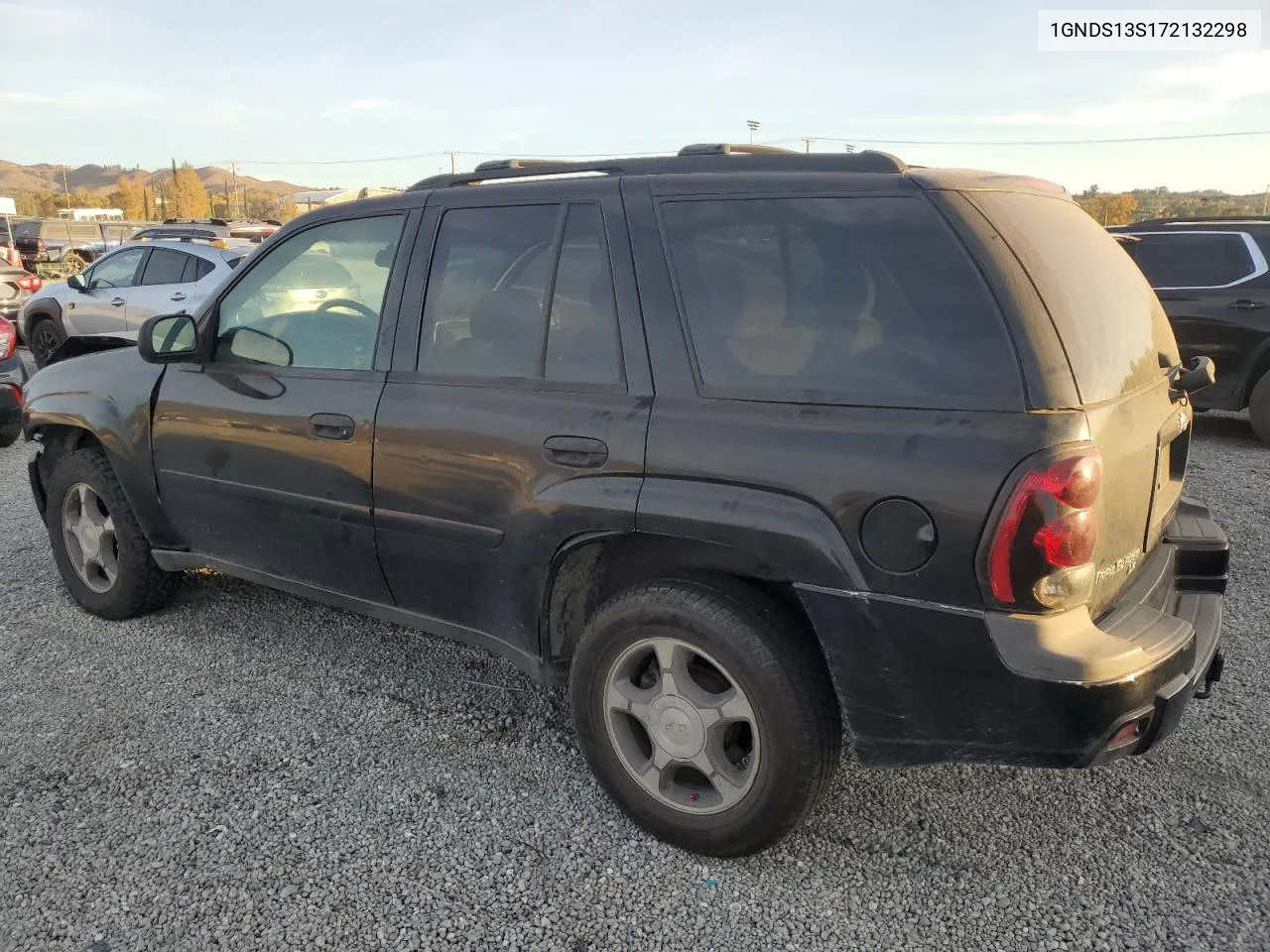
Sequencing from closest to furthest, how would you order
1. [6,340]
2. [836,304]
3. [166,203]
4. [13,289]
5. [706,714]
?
[836,304] < [706,714] < [6,340] < [13,289] < [166,203]

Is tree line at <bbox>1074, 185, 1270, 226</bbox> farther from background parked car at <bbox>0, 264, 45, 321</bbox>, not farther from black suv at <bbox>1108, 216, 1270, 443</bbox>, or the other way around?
background parked car at <bbox>0, 264, 45, 321</bbox>

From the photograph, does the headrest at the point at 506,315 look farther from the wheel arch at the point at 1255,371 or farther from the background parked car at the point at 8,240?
the background parked car at the point at 8,240

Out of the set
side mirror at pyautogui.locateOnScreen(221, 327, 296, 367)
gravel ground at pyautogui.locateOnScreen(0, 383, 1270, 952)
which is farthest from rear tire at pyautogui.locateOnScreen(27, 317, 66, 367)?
side mirror at pyautogui.locateOnScreen(221, 327, 296, 367)

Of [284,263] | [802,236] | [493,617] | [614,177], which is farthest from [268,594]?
[802,236]

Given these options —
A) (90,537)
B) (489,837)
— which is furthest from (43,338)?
(489,837)

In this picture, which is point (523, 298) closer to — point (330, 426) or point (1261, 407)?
point (330, 426)

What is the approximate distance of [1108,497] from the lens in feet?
7.06

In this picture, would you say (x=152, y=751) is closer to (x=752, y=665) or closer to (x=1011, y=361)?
(x=752, y=665)

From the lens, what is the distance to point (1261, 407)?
7.54 metres

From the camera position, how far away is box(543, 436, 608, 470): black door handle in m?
2.53

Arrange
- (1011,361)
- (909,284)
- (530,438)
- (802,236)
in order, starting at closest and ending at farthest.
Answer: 1. (1011,361)
2. (909,284)
3. (802,236)
4. (530,438)

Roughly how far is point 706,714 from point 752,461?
0.71 metres

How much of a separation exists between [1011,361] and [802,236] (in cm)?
64

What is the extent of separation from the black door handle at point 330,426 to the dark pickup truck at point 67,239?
29424mm
